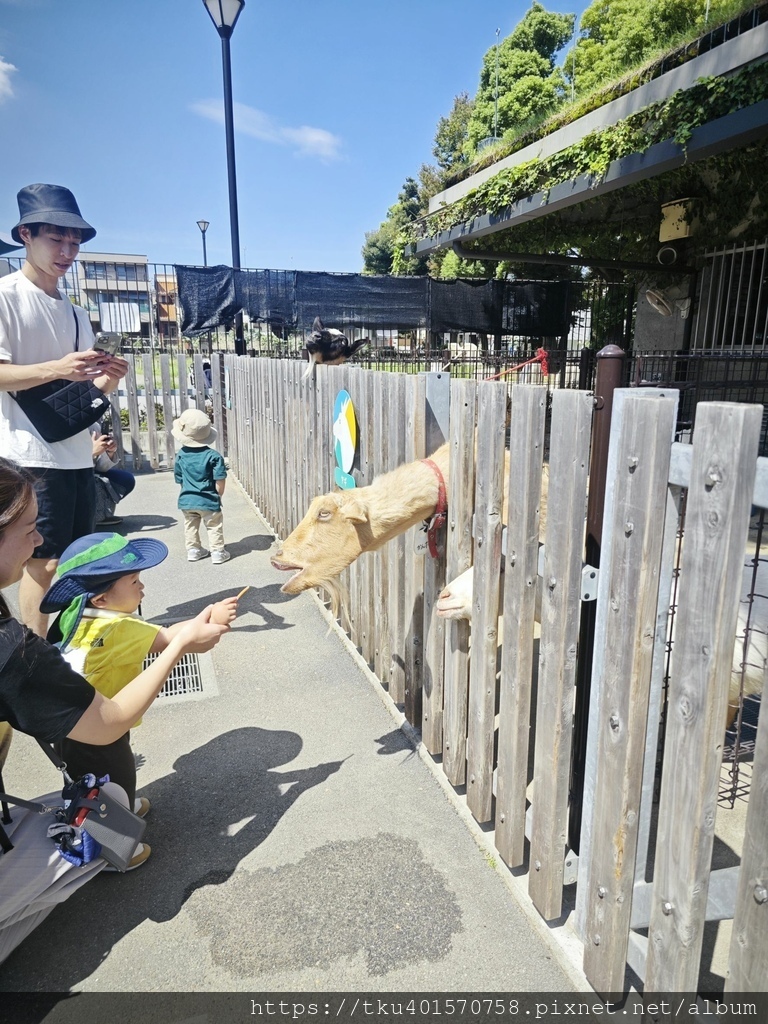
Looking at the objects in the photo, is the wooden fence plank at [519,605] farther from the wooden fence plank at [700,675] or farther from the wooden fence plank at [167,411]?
the wooden fence plank at [167,411]

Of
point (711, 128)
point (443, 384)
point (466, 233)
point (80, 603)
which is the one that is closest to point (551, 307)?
point (466, 233)

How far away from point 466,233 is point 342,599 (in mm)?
8289

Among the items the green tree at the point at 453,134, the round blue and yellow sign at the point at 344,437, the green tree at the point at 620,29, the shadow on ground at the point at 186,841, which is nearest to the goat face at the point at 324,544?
the shadow on ground at the point at 186,841

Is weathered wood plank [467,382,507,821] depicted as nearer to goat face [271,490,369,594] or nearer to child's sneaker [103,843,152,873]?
goat face [271,490,369,594]

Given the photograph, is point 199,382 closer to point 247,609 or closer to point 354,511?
point 247,609

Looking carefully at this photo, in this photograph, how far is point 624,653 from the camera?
67.4 inches

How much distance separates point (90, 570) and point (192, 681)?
178cm

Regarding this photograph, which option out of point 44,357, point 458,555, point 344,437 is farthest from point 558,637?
point 44,357

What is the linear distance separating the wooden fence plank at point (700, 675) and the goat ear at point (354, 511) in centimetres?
153

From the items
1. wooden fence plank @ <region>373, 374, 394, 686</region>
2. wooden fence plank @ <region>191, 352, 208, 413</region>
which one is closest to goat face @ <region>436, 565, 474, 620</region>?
wooden fence plank @ <region>373, 374, 394, 686</region>

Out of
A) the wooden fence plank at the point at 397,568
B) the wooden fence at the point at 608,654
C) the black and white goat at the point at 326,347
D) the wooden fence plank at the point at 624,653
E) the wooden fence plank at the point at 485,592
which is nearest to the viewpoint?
the wooden fence at the point at 608,654

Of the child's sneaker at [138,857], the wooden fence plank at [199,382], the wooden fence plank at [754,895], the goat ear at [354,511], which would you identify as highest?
the wooden fence plank at [199,382]

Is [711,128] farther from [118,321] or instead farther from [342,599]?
[118,321]

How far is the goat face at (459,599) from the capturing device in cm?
259
